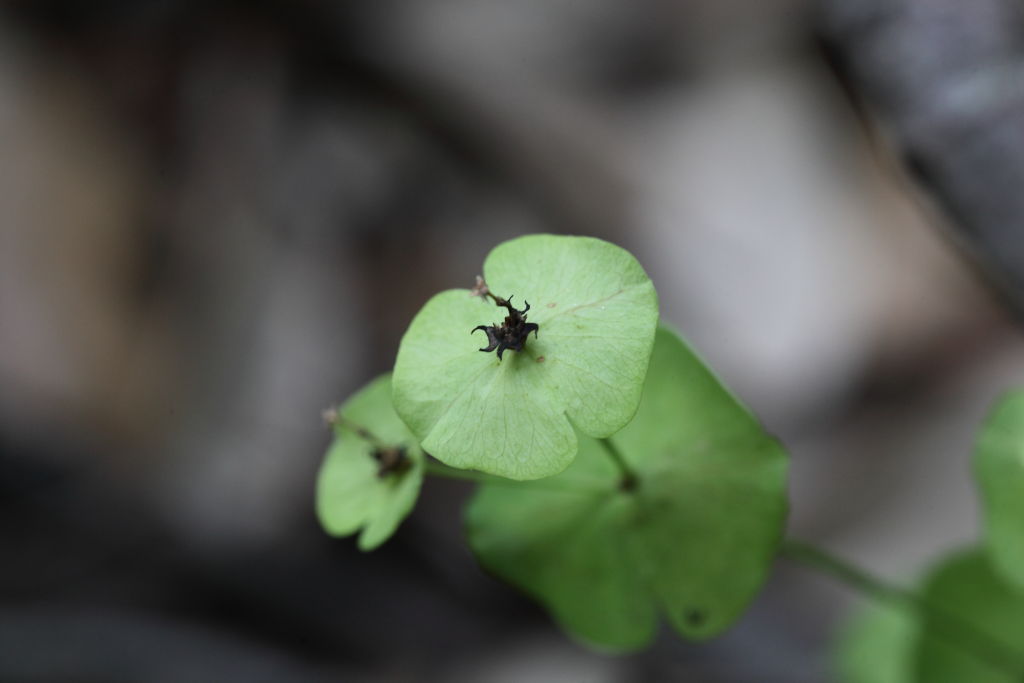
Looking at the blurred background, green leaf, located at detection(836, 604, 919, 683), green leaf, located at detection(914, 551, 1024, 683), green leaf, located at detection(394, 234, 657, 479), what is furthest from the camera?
the blurred background

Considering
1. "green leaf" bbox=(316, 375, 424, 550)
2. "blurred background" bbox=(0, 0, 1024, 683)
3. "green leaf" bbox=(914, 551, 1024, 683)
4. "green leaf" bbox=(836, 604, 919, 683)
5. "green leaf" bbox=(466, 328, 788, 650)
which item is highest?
"blurred background" bbox=(0, 0, 1024, 683)

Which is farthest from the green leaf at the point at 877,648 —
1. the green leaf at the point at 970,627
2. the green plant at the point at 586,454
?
the green plant at the point at 586,454

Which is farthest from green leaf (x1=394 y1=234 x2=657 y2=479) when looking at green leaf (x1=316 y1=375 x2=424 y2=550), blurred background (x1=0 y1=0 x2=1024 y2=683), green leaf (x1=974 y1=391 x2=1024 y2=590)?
blurred background (x1=0 y1=0 x2=1024 y2=683)

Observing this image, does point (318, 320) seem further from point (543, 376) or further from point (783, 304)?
point (543, 376)

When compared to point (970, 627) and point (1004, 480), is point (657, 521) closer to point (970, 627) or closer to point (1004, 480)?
point (1004, 480)

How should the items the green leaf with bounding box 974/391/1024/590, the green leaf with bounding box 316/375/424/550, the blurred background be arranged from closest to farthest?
the green leaf with bounding box 316/375/424/550, the green leaf with bounding box 974/391/1024/590, the blurred background

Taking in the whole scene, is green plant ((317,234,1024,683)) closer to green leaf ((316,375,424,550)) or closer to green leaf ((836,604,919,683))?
green leaf ((316,375,424,550))

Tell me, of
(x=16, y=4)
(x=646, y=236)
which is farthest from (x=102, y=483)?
(x=646, y=236)

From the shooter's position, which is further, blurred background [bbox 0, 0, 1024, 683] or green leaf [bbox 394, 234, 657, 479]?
blurred background [bbox 0, 0, 1024, 683]

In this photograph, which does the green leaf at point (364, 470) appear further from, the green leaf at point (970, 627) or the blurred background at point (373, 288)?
the blurred background at point (373, 288)
